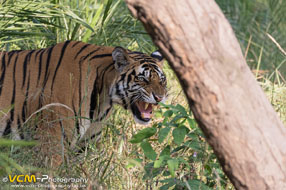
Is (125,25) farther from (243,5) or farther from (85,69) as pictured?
(243,5)

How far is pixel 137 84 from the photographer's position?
13.5 ft

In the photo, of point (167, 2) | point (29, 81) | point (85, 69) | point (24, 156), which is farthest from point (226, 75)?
point (29, 81)

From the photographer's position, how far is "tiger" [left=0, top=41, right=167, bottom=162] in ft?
13.0

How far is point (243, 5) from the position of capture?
43.7ft

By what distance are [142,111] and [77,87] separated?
1.84ft

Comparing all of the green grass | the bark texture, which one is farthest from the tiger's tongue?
the bark texture

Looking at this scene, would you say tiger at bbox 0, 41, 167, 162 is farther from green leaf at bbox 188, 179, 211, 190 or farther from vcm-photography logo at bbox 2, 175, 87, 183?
green leaf at bbox 188, 179, 211, 190

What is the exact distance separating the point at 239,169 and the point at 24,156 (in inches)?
66.6

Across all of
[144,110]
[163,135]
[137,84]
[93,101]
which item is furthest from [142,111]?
[163,135]

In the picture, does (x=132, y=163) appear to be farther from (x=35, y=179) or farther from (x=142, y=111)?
(x=142, y=111)

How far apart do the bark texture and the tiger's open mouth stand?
6.05 feet

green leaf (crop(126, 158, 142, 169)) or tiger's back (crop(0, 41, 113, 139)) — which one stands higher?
tiger's back (crop(0, 41, 113, 139))

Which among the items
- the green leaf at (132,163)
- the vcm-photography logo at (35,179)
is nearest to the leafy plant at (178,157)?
the green leaf at (132,163)

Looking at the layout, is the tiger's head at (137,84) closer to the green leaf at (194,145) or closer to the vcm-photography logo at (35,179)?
the green leaf at (194,145)
